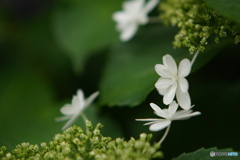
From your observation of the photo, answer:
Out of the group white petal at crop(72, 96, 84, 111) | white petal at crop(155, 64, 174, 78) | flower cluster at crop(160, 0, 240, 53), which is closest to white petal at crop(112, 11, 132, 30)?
flower cluster at crop(160, 0, 240, 53)

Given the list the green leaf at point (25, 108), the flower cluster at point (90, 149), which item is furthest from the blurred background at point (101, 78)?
the flower cluster at point (90, 149)

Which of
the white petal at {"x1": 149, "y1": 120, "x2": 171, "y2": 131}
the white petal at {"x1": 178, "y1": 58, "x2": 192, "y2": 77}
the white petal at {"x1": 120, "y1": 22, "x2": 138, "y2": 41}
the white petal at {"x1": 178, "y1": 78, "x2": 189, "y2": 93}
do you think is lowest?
the white petal at {"x1": 149, "y1": 120, "x2": 171, "y2": 131}

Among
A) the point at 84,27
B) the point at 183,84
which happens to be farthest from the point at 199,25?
the point at 84,27

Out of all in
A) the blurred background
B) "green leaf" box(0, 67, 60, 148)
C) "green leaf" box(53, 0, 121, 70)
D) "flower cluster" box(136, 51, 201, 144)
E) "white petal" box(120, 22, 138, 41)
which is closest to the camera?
"flower cluster" box(136, 51, 201, 144)

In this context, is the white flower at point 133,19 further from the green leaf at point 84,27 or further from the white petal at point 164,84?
the white petal at point 164,84

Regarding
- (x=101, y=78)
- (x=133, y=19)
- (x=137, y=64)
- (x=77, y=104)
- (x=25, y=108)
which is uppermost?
(x=25, y=108)

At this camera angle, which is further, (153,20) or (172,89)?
(153,20)

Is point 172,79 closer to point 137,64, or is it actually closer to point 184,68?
point 184,68

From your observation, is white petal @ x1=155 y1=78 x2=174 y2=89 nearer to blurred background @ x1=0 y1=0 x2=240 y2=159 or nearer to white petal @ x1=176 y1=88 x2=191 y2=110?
white petal @ x1=176 y1=88 x2=191 y2=110
